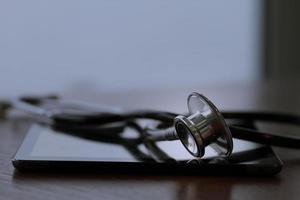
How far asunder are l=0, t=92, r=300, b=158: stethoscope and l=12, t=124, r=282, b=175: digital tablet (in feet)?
0.04

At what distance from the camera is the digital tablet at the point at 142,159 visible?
0.40 metres

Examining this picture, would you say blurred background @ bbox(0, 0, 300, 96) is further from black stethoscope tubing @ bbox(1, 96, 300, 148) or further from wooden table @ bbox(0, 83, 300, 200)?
wooden table @ bbox(0, 83, 300, 200)

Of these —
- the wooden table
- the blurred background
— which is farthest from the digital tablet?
the blurred background

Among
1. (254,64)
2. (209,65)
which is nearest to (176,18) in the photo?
(209,65)

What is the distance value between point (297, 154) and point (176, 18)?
123 cm

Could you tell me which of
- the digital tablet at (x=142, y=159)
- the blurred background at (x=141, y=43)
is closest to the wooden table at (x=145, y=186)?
the digital tablet at (x=142, y=159)

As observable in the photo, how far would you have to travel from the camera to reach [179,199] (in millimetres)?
357

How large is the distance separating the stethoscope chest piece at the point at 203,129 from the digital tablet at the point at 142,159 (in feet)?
0.05

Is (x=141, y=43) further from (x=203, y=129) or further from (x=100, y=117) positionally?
(x=203, y=129)

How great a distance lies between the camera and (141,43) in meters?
1.60

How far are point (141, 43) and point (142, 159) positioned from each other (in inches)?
47.4

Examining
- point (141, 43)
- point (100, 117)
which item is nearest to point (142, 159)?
point (100, 117)

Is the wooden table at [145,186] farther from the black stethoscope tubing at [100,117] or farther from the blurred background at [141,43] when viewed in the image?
the blurred background at [141,43]

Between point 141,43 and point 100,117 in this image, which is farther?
point 141,43
